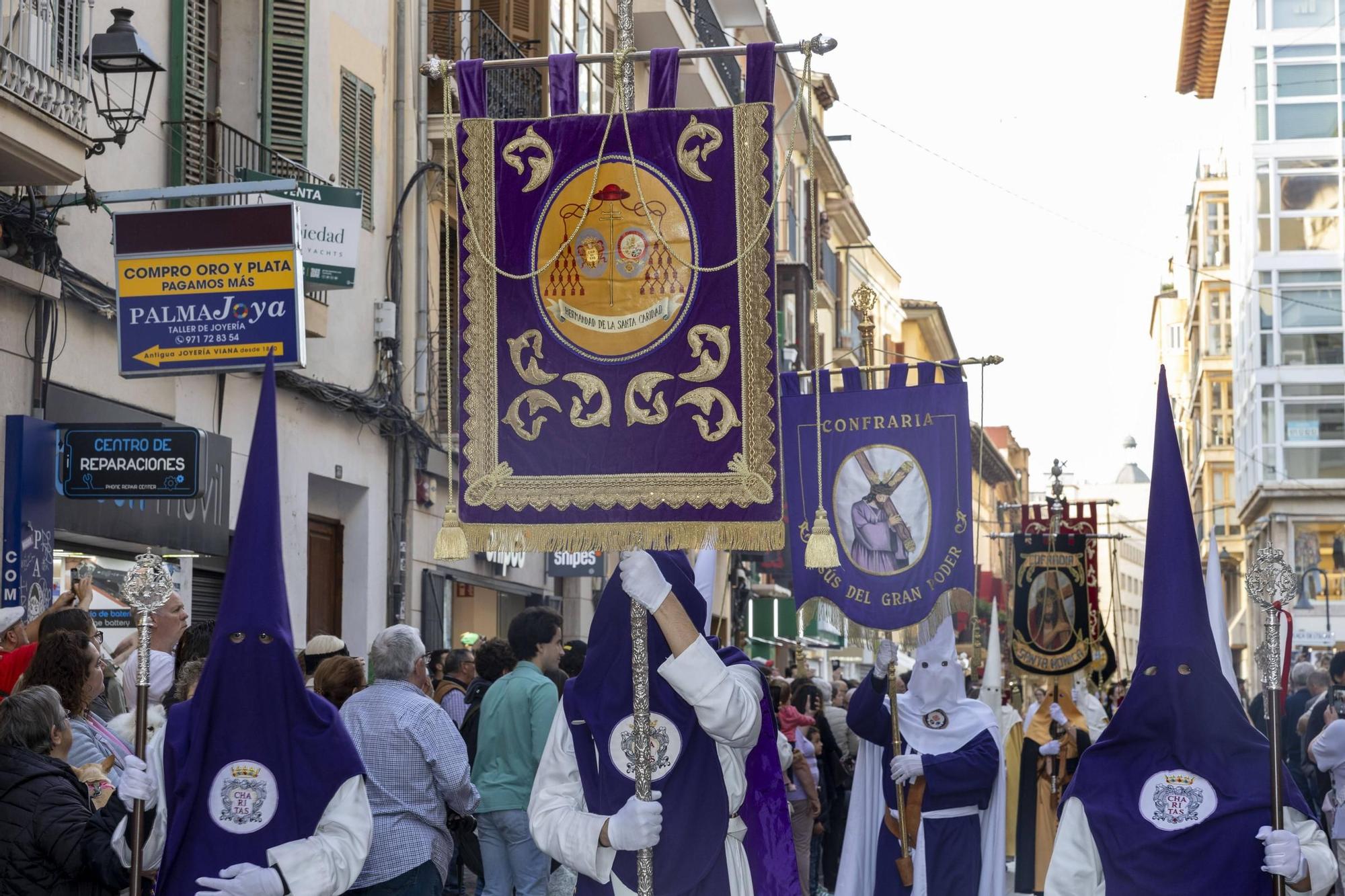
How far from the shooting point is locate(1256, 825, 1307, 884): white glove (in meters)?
6.10

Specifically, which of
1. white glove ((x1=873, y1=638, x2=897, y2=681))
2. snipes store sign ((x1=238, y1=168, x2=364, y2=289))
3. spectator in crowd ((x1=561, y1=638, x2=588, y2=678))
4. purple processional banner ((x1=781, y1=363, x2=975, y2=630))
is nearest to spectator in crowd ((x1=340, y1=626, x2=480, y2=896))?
white glove ((x1=873, y1=638, x2=897, y2=681))

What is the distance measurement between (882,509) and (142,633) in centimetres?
656

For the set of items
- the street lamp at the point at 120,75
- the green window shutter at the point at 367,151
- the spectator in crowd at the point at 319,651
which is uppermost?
the green window shutter at the point at 367,151

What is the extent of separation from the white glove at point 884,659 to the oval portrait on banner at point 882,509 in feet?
1.87

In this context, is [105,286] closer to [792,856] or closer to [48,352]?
[48,352]

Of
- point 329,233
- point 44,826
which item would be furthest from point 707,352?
point 329,233

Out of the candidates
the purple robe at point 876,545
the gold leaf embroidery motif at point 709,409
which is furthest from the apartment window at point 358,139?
the gold leaf embroidery motif at point 709,409

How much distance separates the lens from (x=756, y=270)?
6.42 meters

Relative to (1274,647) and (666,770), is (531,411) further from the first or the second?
(1274,647)

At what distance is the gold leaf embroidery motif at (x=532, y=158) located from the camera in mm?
6594

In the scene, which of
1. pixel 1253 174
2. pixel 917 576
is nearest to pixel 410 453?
pixel 917 576

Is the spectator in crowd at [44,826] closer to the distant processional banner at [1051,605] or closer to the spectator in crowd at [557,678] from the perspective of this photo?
the spectator in crowd at [557,678]

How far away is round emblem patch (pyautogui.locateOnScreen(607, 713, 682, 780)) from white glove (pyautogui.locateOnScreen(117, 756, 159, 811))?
4.65 feet

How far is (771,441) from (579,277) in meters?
0.86
